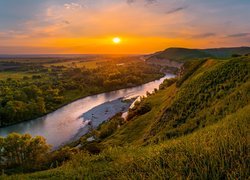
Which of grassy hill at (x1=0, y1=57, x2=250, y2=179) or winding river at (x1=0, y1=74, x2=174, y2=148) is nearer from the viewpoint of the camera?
grassy hill at (x1=0, y1=57, x2=250, y2=179)

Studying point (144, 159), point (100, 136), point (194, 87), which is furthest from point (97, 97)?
point (144, 159)

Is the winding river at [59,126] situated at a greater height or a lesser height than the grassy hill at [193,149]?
lesser

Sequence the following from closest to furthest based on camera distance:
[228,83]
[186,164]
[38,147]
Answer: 1. [186,164]
2. [228,83]
3. [38,147]

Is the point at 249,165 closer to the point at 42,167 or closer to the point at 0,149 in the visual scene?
the point at 42,167

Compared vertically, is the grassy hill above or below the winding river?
above

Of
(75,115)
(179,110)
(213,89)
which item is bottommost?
(75,115)

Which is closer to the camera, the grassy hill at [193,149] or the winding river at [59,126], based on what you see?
the grassy hill at [193,149]

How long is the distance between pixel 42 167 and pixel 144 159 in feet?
88.0

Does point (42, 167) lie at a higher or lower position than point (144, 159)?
lower

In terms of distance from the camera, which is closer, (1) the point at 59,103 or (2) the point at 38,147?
(2) the point at 38,147

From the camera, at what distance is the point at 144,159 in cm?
973

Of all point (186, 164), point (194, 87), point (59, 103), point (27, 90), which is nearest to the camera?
point (186, 164)

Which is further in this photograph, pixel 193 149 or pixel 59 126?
pixel 59 126

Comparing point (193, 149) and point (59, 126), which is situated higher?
point (193, 149)
